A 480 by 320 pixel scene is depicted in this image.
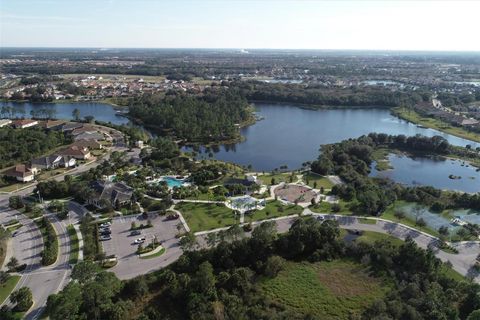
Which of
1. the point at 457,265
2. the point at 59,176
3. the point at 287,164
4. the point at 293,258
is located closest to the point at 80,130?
the point at 59,176

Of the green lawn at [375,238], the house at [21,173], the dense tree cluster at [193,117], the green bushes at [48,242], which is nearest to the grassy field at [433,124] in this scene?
the dense tree cluster at [193,117]

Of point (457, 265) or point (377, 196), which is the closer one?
point (457, 265)

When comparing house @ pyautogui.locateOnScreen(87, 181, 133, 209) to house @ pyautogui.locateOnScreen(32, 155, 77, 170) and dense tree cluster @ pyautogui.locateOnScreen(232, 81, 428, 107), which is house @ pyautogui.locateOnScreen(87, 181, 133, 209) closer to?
house @ pyautogui.locateOnScreen(32, 155, 77, 170)

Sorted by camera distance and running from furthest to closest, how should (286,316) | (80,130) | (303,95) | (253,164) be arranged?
(303,95) < (80,130) < (253,164) < (286,316)

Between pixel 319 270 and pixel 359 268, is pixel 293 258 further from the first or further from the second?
pixel 359 268

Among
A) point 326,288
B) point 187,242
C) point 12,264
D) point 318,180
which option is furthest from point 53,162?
point 326,288

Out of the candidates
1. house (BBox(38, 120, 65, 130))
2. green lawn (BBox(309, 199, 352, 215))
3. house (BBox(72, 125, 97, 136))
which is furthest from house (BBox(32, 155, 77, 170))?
green lawn (BBox(309, 199, 352, 215))
